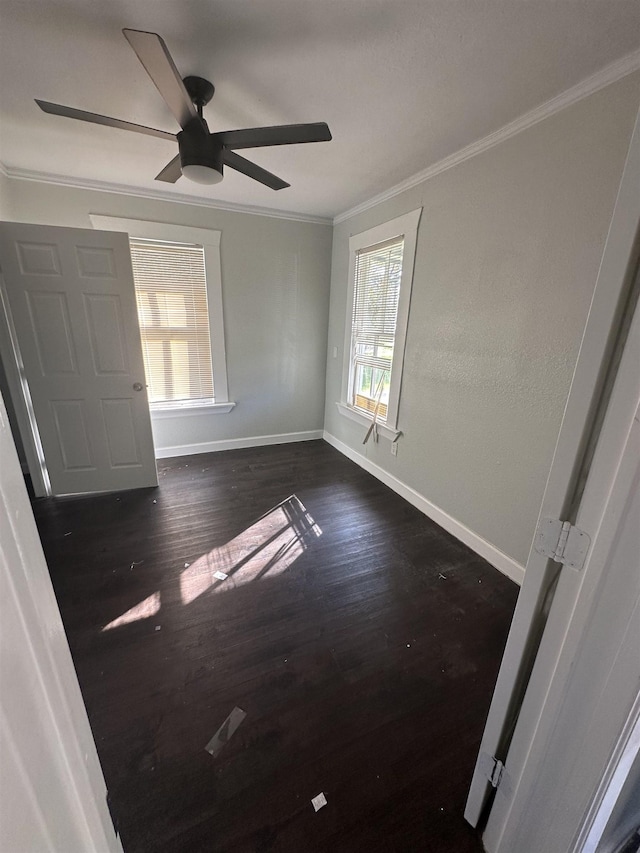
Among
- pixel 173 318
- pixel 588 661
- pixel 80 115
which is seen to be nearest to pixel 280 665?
pixel 588 661

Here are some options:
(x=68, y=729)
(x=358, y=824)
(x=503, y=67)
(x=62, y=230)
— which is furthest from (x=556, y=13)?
(x=62, y=230)

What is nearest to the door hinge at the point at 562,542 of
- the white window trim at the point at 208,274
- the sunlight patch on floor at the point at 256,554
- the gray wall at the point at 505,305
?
the gray wall at the point at 505,305

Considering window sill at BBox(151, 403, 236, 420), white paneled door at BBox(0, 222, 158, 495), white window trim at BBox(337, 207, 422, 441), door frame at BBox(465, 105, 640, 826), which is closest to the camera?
door frame at BBox(465, 105, 640, 826)

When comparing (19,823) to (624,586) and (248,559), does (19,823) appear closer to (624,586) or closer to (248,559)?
(624,586)

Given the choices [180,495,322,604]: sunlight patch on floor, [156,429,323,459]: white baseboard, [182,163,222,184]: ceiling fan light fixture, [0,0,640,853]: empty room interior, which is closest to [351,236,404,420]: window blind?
[0,0,640,853]: empty room interior

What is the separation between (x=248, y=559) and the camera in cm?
219

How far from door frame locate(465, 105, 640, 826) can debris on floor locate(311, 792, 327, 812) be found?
57cm

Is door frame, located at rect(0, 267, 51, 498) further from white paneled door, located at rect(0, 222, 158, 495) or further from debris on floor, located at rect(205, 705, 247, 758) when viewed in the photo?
debris on floor, located at rect(205, 705, 247, 758)

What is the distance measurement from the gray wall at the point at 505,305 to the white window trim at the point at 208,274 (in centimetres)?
164

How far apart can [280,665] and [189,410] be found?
2.66m

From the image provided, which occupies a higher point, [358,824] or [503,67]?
[503,67]

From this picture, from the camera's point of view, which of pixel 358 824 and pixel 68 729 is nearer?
pixel 68 729

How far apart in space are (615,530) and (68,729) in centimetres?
91

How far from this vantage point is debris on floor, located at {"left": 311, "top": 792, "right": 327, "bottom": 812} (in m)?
1.10
